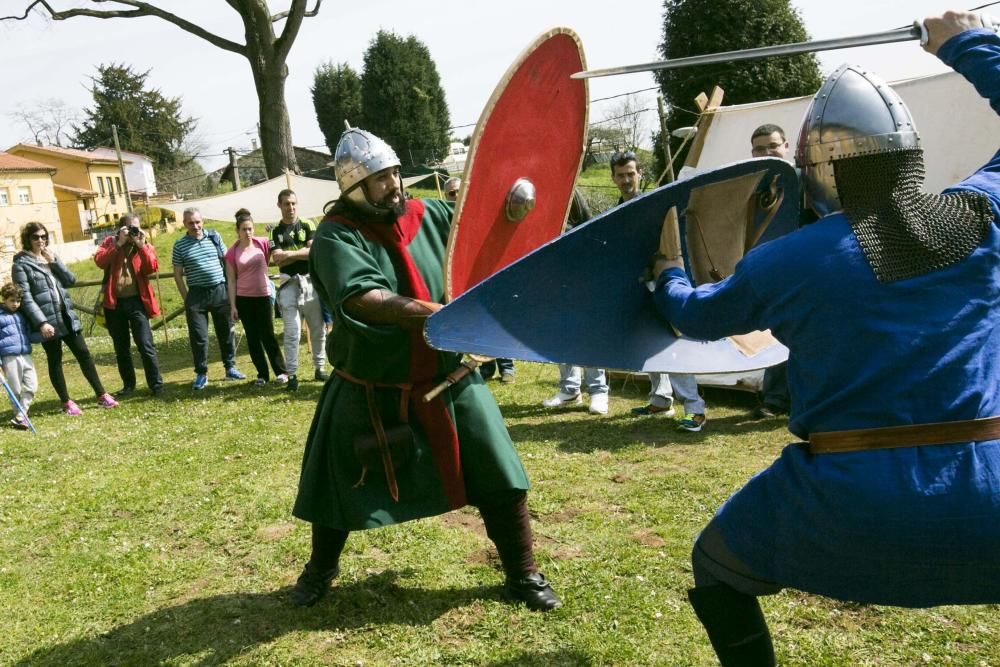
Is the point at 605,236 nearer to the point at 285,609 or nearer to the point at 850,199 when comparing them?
the point at 850,199

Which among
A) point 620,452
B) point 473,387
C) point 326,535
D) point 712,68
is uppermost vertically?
point 712,68

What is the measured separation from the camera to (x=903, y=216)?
167 centimetres

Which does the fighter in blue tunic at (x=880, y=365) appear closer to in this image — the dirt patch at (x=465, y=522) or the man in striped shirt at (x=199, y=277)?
the dirt patch at (x=465, y=522)

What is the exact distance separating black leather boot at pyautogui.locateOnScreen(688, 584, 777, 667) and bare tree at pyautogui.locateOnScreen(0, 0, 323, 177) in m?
13.4

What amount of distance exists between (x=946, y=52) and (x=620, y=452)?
11.1 ft

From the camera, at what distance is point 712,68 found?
47.4 feet

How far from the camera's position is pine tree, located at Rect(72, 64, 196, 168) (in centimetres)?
5344

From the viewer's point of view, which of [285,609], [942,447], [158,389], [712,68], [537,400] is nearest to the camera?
[942,447]

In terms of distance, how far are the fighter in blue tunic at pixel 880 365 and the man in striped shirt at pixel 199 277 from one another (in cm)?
708

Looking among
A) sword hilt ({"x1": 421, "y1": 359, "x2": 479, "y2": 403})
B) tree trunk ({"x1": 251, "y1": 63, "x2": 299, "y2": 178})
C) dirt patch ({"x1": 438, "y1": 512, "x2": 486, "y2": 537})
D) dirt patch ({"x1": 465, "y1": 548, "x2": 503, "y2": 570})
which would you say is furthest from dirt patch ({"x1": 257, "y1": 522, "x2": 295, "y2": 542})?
tree trunk ({"x1": 251, "y1": 63, "x2": 299, "y2": 178})

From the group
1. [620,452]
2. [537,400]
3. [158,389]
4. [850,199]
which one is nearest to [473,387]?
[850,199]

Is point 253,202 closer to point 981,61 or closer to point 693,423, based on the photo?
point 693,423

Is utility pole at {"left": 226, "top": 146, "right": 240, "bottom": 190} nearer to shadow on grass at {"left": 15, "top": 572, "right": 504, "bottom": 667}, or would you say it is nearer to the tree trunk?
the tree trunk

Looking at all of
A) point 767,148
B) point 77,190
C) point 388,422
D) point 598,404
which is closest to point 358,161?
point 388,422
